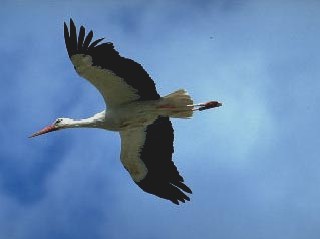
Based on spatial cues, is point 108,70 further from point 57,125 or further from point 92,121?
point 57,125

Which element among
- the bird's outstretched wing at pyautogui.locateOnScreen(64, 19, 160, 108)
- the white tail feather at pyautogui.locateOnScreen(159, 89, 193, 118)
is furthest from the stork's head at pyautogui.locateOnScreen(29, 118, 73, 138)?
the white tail feather at pyautogui.locateOnScreen(159, 89, 193, 118)

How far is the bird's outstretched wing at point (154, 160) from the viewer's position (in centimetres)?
1562

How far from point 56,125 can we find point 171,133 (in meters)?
2.12

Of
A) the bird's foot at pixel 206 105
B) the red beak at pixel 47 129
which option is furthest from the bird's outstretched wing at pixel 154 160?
the red beak at pixel 47 129

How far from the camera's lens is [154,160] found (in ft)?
52.0

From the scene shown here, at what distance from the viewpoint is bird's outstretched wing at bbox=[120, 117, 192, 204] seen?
1562 cm

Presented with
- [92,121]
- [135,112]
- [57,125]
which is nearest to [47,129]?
[57,125]

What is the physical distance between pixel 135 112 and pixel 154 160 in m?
1.14

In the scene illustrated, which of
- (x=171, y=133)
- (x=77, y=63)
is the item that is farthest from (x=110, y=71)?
(x=171, y=133)

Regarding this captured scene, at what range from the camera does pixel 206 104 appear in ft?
50.7

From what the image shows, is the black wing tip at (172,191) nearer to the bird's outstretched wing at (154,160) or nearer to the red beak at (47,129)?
the bird's outstretched wing at (154,160)

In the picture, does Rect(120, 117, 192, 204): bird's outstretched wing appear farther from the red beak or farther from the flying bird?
the red beak

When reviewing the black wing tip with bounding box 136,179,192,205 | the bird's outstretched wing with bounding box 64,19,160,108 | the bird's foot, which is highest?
the bird's foot

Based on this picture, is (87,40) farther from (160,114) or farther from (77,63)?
(160,114)
